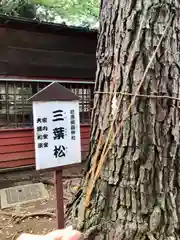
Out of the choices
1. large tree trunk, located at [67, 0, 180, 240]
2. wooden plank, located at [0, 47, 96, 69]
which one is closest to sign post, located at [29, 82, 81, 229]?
large tree trunk, located at [67, 0, 180, 240]

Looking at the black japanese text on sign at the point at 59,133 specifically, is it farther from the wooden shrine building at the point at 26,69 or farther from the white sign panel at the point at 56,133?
the wooden shrine building at the point at 26,69

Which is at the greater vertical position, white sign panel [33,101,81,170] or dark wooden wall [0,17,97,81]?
dark wooden wall [0,17,97,81]

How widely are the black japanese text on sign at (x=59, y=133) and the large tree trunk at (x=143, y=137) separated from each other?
1.49 feet

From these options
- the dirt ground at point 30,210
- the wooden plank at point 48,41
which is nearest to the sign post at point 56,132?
the dirt ground at point 30,210

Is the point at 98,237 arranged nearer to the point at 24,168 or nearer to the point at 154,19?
the point at 154,19

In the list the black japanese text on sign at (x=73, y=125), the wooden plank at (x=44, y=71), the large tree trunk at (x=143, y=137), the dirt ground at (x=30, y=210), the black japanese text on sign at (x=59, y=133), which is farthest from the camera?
the wooden plank at (x=44, y=71)

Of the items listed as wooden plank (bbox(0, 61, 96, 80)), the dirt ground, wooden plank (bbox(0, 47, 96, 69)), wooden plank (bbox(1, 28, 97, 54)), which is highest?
wooden plank (bbox(1, 28, 97, 54))

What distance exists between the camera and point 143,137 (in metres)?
2.61

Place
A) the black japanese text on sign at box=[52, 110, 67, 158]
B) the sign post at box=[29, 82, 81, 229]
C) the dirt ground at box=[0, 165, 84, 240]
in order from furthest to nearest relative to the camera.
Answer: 1. the dirt ground at box=[0, 165, 84, 240]
2. the black japanese text on sign at box=[52, 110, 67, 158]
3. the sign post at box=[29, 82, 81, 229]

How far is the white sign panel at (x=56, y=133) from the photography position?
292 cm

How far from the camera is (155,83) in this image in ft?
8.59

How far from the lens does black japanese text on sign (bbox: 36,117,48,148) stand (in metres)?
2.94

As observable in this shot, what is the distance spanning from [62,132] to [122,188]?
0.81m

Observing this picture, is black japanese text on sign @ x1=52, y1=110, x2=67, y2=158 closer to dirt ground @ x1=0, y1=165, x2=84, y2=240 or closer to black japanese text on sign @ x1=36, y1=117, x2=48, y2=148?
black japanese text on sign @ x1=36, y1=117, x2=48, y2=148
